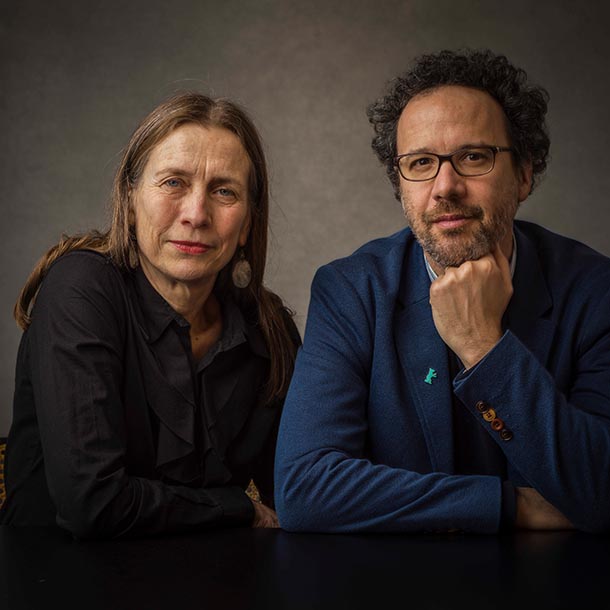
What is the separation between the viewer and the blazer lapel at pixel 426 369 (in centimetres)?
200

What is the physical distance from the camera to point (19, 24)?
463cm

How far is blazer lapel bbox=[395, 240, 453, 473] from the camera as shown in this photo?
6.55ft

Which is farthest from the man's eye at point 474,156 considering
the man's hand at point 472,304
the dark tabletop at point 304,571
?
the dark tabletop at point 304,571

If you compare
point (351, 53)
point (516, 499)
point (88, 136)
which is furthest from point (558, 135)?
point (516, 499)

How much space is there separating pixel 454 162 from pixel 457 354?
1.42 feet

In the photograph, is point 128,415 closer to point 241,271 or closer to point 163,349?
point 163,349

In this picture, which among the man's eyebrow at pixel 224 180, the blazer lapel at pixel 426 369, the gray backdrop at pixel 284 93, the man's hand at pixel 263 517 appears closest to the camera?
the blazer lapel at pixel 426 369

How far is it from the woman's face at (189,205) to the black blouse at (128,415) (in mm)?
91

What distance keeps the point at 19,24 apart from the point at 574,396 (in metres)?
3.67

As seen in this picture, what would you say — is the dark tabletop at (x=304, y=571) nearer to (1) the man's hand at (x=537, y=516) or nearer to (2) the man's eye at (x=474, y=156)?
(1) the man's hand at (x=537, y=516)

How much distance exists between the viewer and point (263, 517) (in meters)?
2.12

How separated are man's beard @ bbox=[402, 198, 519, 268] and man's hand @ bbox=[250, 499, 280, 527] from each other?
27.1 inches

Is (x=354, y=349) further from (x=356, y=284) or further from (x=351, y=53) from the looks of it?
(x=351, y=53)

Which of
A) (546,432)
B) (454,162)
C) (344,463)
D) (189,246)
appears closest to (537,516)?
(546,432)
